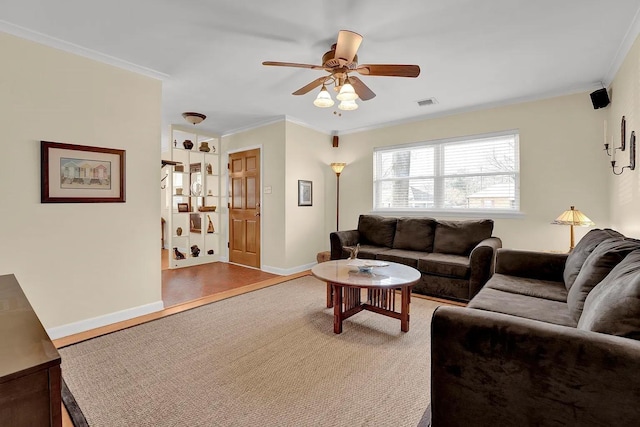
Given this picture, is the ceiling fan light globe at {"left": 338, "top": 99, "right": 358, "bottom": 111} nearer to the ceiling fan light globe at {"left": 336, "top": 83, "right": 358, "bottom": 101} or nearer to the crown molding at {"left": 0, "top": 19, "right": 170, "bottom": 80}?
the ceiling fan light globe at {"left": 336, "top": 83, "right": 358, "bottom": 101}

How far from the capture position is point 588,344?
1023 millimetres

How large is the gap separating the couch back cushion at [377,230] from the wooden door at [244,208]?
5.86ft

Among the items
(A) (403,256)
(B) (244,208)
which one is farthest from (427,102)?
(B) (244,208)

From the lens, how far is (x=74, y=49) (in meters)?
2.56

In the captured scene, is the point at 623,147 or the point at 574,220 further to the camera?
the point at 574,220

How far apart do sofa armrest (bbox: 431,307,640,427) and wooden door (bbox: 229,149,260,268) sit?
415 centimetres

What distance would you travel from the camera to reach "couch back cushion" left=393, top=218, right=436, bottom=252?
4137 mm

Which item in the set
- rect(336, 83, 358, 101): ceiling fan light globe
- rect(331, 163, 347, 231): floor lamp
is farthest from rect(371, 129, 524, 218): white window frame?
rect(336, 83, 358, 101): ceiling fan light globe

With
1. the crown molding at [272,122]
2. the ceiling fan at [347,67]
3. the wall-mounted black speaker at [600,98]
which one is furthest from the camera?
the crown molding at [272,122]

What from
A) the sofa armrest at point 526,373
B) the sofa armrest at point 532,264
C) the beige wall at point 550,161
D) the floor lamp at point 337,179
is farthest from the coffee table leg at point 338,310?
the floor lamp at point 337,179

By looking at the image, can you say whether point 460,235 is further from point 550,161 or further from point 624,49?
point 624,49

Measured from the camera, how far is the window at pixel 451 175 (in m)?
4.03

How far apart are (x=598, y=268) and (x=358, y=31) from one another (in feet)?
7.38

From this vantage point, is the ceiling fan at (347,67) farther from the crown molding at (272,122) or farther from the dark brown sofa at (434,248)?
the crown molding at (272,122)
